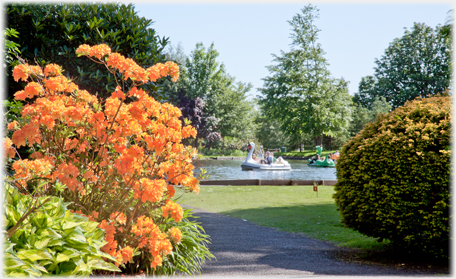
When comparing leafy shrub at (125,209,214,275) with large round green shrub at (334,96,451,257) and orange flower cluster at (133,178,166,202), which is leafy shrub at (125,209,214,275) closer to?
orange flower cluster at (133,178,166,202)

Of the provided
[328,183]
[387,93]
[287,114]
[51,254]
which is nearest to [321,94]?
[287,114]

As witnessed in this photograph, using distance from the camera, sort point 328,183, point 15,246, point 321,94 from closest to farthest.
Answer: point 15,246
point 328,183
point 321,94

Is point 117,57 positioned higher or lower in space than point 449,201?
higher

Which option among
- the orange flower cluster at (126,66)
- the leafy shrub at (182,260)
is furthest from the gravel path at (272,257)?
the orange flower cluster at (126,66)

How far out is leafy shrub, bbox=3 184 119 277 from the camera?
91.7 inches

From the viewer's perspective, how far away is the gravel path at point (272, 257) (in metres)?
4.03

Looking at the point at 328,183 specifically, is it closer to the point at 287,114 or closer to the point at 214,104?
the point at 287,114

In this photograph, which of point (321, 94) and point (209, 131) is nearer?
point (321, 94)

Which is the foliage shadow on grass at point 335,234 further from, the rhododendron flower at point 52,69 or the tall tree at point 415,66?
the tall tree at point 415,66

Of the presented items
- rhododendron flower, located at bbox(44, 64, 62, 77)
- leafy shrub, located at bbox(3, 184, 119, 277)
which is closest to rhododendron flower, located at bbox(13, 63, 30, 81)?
rhododendron flower, located at bbox(44, 64, 62, 77)

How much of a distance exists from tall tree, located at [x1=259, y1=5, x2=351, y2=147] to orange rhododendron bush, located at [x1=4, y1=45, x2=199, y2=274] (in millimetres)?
33280

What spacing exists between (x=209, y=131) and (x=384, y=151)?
35860mm

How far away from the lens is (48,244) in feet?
8.27

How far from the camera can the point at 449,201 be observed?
13.6 feet
